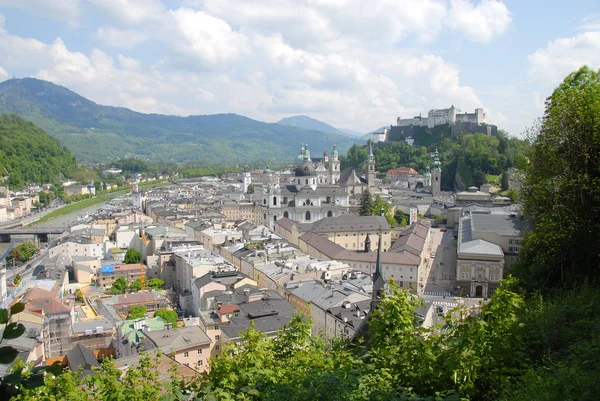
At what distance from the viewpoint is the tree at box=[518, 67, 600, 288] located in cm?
1095

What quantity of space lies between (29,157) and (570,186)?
102412mm

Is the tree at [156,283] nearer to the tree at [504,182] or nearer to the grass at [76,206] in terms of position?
the grass at [76,206]

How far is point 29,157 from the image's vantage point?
306ft

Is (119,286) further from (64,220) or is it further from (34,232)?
(64,220)

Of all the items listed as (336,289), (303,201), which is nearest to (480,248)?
(336,289)

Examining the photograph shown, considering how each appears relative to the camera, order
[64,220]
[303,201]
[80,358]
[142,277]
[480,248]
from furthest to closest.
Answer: [64,220]
[303,201]
[142,277]
[480,248]
[80,358]

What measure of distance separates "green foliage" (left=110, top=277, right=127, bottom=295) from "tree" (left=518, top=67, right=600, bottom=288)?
25348mm

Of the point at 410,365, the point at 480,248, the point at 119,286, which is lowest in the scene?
the point at 119,286

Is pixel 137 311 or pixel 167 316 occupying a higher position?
pixel 167 316

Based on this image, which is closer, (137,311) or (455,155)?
(137,311)

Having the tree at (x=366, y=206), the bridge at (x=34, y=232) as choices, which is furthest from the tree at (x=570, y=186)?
the bridge at (x=34, y=232)

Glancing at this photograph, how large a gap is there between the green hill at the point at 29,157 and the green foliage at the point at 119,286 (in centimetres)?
6376

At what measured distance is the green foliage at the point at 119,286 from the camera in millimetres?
29906

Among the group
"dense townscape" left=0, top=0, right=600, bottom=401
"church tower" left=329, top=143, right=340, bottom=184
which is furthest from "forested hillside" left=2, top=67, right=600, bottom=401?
"church tower" left=329, top=143, right=340, bottom=184
